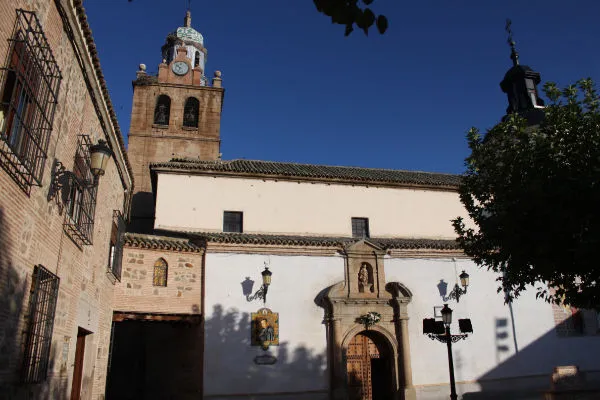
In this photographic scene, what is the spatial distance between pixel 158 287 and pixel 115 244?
2.94 metres

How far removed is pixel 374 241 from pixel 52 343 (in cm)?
1166

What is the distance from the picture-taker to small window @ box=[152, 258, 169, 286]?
14.3 metres

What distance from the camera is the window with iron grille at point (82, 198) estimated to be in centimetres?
761

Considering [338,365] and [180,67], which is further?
[180,67]

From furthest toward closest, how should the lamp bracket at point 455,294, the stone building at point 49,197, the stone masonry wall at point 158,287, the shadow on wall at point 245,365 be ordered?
1. the lamp bracket at point 455,294
2. the shadow on wall at point 245,365
3. the stone masonry wall at point 158,287
4. the stone building at point 49,197

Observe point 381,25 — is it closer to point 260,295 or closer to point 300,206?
point 260,295

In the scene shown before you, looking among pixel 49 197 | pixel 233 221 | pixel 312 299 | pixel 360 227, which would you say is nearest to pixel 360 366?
pixel 312 299

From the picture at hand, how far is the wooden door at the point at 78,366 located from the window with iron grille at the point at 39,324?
2154 mm

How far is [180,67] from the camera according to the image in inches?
1073

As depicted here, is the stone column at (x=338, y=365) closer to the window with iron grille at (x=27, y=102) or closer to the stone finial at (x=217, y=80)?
the window with iron grille at (x=27, y=102)

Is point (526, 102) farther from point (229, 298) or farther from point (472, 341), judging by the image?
point (229, 298)

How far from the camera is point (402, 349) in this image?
15.4m

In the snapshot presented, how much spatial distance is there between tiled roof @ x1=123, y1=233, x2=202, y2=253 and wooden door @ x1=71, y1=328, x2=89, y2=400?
4753 millimetres

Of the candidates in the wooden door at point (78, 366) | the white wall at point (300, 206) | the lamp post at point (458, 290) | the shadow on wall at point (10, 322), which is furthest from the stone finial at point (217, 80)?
the shadow on wall at point (10, 322)
